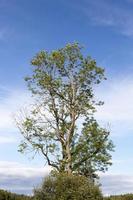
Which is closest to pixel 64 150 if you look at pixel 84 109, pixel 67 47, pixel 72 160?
pixel 72 160

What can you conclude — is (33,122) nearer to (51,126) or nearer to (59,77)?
(51,126)

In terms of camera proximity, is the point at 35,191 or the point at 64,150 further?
the point at 64,150

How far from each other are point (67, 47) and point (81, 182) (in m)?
18.4

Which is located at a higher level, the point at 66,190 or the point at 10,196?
the point at 10,196

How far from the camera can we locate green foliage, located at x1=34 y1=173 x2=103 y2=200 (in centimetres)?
3656

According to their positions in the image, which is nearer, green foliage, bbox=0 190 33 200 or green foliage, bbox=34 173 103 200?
green foliage, bbox=34 173 103 200

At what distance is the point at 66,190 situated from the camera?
36.7 m

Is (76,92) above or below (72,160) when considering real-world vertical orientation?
above

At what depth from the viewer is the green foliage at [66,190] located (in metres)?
36.6

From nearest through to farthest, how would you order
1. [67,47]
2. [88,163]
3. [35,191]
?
[35,191], [88,163], [67,47]

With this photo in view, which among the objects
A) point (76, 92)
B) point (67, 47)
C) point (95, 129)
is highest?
point (67, 47)

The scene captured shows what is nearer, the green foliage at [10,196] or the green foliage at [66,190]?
the green foliage at [66,190]

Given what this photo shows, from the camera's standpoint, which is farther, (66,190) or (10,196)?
(10,196)

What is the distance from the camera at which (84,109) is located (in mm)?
50656
